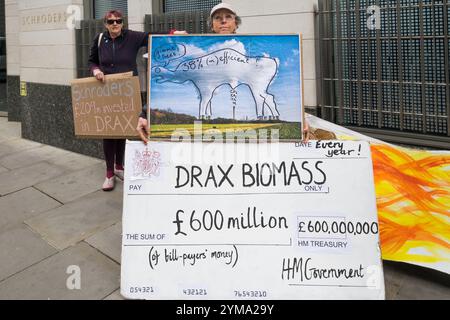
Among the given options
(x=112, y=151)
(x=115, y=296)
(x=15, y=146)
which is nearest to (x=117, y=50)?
(x=112, y=151)

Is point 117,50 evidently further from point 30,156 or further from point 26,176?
point 30,156

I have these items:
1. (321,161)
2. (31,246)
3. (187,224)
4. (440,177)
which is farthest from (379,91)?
(31,246)

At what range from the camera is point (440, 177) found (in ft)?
9.71

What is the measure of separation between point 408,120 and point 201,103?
2.11m

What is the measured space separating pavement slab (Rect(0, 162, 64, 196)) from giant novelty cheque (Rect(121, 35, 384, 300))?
3.16m

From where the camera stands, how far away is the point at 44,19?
6.59 meters

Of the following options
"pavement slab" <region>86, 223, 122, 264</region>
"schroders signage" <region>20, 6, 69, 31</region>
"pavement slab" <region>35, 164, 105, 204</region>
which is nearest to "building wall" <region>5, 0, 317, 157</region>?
"schroders signage" <region>20, 6, 69, 31</region>

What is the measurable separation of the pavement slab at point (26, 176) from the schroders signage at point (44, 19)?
223cm

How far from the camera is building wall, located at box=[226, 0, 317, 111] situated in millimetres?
4062

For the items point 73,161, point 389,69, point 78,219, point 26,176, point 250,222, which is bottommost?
point 78,219

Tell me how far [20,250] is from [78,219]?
2.06ft

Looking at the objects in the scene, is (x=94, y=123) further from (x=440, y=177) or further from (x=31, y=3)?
(x=31, y=3)

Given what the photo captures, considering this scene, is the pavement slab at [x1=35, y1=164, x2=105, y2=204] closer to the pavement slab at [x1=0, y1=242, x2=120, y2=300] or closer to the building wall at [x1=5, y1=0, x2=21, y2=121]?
the pavement slab at [x1=0, y1=242, x2=120, y2=300]

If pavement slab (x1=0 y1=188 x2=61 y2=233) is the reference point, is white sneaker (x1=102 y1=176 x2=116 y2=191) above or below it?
above
